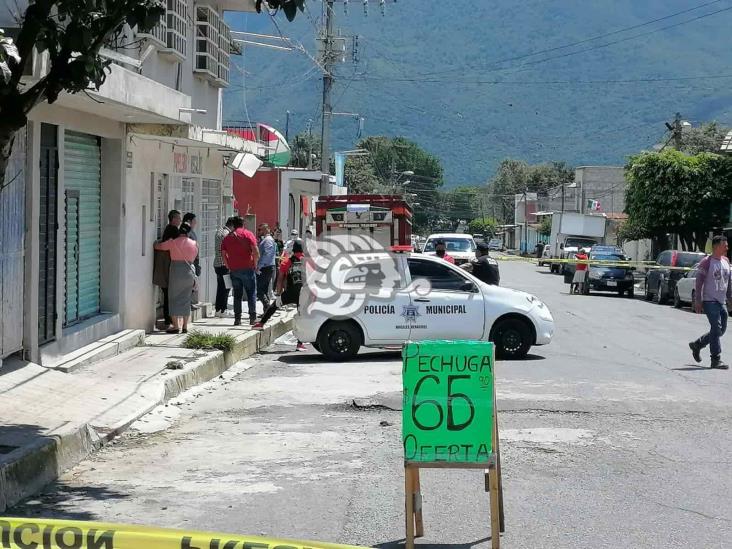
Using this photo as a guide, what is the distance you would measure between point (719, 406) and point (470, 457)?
19.7 feet

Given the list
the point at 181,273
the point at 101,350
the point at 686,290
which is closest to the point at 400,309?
the point at 181,273

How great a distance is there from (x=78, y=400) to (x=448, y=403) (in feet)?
18.2

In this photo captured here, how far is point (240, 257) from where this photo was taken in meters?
18.0

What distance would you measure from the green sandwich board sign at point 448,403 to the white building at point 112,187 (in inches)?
210

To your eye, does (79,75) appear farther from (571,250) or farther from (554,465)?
(571,250)

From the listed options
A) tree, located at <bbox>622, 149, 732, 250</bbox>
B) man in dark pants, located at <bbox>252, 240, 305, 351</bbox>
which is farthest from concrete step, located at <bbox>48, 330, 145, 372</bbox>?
tree, located at <bbox>622, 149, 732, 250</bbox>

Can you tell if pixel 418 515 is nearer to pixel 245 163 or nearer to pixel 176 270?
pixel 176 270

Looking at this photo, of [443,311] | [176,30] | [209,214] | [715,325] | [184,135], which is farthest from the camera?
[209,214]

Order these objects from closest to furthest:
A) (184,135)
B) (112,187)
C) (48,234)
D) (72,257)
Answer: (48,234) < (72,257) < (112,187) < (184,135)

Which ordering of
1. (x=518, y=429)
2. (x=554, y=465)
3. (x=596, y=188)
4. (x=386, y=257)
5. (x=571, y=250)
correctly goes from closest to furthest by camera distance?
(x=554, y=465), (x=518, y=429), (x=386, y=257), (x=571, y=250), (x=596, y=188)

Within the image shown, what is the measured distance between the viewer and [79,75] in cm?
766

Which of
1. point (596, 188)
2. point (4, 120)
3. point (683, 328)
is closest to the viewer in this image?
point (4, 120)

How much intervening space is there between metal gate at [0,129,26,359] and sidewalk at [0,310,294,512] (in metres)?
0.35

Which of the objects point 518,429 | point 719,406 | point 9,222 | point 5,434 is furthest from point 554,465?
point 9,222
